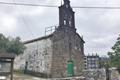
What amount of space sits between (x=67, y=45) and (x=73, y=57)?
1.98m

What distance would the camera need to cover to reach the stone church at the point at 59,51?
31.0 m

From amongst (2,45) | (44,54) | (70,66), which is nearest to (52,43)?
(44,54)

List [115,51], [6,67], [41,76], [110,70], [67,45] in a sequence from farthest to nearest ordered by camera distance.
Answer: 1. [67,45]
2. [41,76]
3. [115,51]
4. [110,70]
5. [6,67]

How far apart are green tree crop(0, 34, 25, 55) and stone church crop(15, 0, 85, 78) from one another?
2.24 m

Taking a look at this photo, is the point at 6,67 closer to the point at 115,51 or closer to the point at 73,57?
the point at 115,51

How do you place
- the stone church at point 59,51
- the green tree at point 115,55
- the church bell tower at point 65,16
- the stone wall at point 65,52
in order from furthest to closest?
the church bell tower at point 65,16 → the stone wall at point 65,52 → the stone church at point 59,51 → the green tree at point 115,55

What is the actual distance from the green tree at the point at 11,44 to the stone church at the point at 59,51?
224 centimetres

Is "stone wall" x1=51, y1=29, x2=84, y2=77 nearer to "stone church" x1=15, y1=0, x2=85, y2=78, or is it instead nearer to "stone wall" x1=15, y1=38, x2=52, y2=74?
"stone church" x1=15, y1=0, x2=85, y2=78

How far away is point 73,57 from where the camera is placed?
33.3 metres

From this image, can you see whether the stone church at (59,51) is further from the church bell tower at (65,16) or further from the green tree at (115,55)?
the green tree at (115,55)

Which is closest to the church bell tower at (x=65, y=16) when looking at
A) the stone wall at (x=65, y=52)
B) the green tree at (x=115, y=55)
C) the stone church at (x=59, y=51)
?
the stone church at (x=59, y=51)

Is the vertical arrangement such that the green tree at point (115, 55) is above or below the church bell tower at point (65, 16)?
below

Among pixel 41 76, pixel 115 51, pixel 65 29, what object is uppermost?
pixel 65 29

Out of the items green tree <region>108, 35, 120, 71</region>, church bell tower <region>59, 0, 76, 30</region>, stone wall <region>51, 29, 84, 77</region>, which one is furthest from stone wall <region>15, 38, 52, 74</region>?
green tree <region>108, 35, 120, 71</region>
